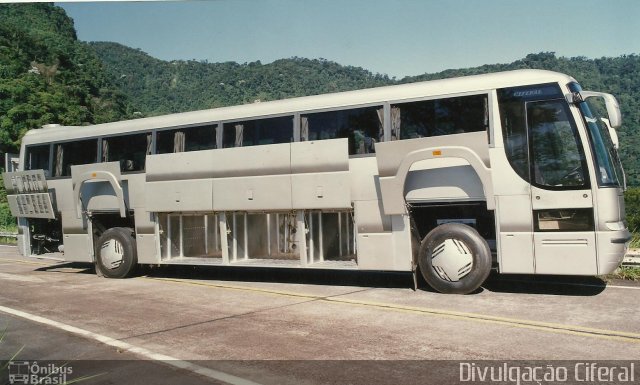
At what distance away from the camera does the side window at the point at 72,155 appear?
1255cm

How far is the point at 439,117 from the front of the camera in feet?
28.6

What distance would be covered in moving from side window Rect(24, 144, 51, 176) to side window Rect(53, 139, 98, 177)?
341 mm

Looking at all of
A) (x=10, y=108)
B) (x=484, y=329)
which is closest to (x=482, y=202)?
(x=484, y=329)

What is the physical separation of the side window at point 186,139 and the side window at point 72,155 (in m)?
2.07

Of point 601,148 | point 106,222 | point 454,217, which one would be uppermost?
point 601,148

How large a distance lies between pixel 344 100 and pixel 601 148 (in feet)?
13.4

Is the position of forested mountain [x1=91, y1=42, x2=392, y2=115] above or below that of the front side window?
above

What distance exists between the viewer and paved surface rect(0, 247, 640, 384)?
5.41m

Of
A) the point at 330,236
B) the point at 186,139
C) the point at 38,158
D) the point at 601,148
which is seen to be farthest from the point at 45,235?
the point at 601,148

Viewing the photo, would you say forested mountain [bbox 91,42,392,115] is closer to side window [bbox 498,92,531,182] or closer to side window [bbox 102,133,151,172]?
side window [bbox 102,133,151,172]

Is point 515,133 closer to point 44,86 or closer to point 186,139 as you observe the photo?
point 186,139

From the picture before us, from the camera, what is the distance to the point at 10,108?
194ft

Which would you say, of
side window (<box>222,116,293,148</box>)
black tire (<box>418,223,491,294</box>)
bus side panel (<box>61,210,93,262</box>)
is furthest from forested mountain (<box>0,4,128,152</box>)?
black tire (<box>418,223,491,294</box>)

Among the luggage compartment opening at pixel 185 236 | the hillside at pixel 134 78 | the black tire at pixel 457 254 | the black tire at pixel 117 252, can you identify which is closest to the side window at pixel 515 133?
the black tire at pixel 457 254
